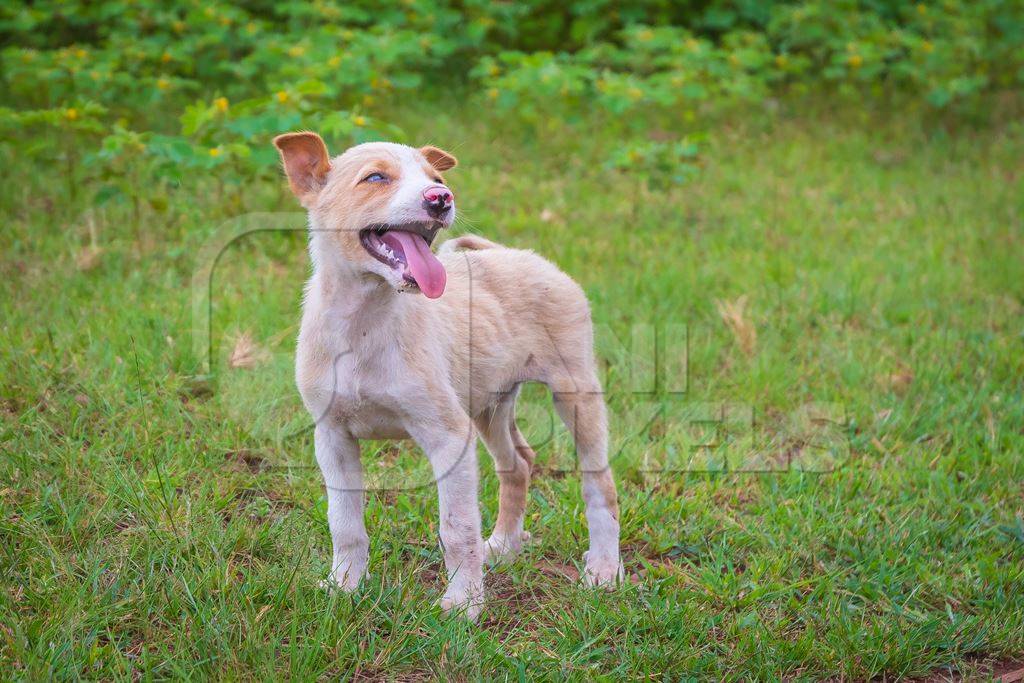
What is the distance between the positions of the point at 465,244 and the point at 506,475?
3.46 feet

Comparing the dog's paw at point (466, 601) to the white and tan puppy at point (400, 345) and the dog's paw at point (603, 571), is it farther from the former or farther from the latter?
the dog's paw at point (603, 571)

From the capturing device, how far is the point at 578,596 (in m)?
3.93

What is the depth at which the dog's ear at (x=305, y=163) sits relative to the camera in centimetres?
378

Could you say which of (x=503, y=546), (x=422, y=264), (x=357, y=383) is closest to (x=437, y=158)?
(x=422, y=264)

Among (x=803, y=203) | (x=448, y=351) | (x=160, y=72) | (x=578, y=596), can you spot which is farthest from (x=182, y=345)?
(x=803, y=203)

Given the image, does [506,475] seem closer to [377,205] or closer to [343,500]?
[343,500]

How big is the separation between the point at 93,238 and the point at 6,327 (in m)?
1.35

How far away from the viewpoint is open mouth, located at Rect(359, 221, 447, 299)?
11.5ft

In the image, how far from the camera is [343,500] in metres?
3.82

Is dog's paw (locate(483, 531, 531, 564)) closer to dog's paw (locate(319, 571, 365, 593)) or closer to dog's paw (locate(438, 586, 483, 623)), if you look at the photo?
dog's paw (locate(438, 586, 483, 623))

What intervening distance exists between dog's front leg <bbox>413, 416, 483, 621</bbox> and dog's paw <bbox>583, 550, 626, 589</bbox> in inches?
21.6

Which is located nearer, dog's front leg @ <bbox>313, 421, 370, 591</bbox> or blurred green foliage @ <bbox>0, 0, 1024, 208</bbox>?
dog's front leg @ <bbox>313, 421, 370, 591</bbox>

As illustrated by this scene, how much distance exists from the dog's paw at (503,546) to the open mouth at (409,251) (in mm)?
1292

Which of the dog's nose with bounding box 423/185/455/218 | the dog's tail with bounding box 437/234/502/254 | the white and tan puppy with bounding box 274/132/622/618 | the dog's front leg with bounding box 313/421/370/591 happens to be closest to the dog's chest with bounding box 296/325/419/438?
the white and tan puppy with bounding box 274/132/622/618
